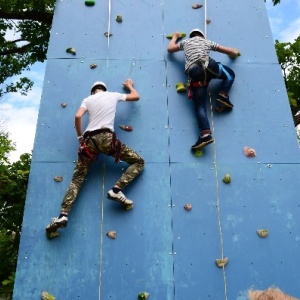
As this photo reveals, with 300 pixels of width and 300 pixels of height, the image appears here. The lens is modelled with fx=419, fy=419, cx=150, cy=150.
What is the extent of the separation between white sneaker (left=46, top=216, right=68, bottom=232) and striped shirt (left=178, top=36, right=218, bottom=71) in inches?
91.7

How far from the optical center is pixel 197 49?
199 inches

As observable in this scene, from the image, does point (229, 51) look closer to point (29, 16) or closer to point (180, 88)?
point (180, 88)

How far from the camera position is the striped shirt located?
501 centimetres

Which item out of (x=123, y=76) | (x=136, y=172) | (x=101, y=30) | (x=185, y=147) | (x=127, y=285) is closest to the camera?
(x=127, y=285)

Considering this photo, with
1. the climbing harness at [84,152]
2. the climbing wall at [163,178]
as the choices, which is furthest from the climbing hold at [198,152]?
the climbing harness at [84,152]

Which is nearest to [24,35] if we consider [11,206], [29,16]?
[29,16]

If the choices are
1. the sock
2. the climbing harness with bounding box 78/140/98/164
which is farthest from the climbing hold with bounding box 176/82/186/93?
the sock

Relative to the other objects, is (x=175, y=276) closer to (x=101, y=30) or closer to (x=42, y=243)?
(x=42, y=243)

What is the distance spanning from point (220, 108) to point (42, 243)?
255 centimetres

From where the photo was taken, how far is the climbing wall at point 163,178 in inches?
164

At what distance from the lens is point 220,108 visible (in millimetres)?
5051

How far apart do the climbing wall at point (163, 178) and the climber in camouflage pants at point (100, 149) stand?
0.56 ft

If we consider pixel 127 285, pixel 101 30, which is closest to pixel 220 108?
pixel 101 30

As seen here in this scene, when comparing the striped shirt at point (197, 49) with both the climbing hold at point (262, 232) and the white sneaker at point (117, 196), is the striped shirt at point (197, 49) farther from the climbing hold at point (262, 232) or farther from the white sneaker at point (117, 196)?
the climbing hold at point (262, 232)
